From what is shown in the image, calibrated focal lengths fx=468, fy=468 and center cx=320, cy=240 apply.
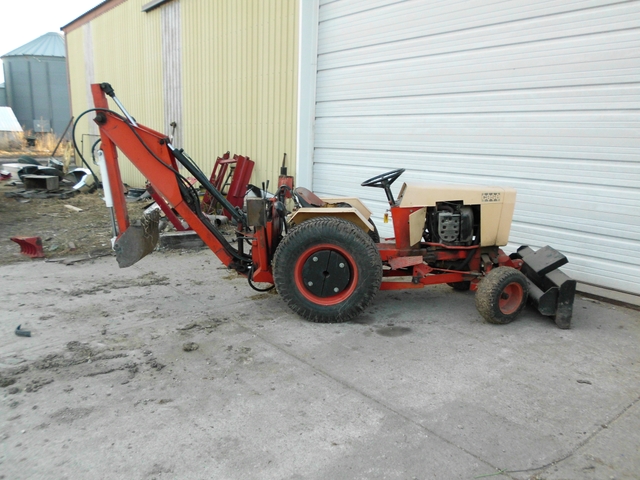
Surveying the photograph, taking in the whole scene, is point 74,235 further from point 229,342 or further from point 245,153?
point 229,342

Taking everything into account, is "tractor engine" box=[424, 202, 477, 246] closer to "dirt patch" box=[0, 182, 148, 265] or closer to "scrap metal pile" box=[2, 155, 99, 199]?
"dirt patch" box=[0, 182, 148, 265]

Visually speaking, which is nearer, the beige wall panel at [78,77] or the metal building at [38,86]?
the beige wall panel at [78,77]

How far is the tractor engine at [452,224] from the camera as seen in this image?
4.31m

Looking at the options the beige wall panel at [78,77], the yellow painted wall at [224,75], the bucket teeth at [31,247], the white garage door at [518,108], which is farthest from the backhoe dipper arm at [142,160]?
the beige wall panel at [78,77]

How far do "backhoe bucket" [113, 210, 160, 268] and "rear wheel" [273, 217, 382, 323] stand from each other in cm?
123

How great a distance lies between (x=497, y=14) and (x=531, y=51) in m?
0.66

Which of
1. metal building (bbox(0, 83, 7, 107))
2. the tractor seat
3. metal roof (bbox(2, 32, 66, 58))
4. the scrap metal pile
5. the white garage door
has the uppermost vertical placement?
metal roof (bbox(2, 32, 66, 58))

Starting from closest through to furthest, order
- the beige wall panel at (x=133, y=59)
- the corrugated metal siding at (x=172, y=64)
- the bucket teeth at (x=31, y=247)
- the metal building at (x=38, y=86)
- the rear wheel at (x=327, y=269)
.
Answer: the rear wheel at (x=327, y=269)
the bucket teeth at (x=31, y=247)
the corrugated metal siding at (x=172, y=64)
the beige wall panel at (x=133, y=59)
the metal building at (x=38, y=86)

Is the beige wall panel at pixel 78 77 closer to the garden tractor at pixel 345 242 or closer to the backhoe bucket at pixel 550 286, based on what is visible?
the garden tractor at pixel 345 242

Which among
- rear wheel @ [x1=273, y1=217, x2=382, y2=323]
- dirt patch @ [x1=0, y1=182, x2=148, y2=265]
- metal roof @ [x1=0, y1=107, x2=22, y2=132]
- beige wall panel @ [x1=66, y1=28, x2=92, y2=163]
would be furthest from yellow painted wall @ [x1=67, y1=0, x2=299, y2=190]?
metal roof @ [x1=0, y1=107, x2=22, y2=132]

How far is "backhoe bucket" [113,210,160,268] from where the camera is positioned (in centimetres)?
411

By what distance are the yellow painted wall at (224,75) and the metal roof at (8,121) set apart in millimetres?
18514

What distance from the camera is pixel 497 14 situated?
5.48m

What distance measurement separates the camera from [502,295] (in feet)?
13.7
